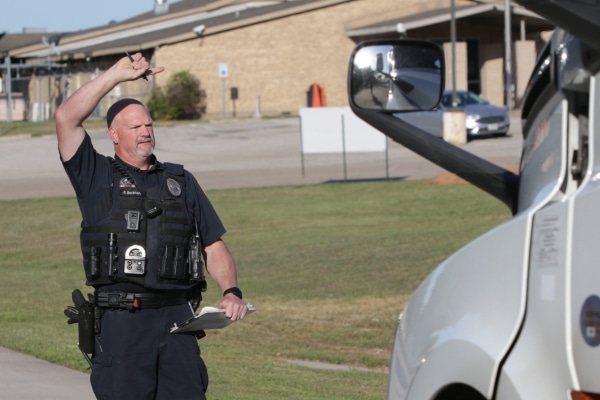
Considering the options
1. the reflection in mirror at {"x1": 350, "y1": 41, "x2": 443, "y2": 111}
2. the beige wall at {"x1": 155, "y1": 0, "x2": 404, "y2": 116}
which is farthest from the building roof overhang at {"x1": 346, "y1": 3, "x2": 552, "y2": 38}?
the reflection in mirror at {"x1": 350, "y1": 41, "x2": 443, "y2": 111}

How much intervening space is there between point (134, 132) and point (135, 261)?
0.54 m

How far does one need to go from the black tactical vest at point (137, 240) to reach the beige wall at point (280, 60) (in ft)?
142

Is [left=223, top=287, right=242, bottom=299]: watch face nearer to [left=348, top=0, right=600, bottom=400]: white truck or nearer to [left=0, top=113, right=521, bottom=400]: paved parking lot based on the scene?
[left=348, top=0, right=600, bottom=400]: white truck

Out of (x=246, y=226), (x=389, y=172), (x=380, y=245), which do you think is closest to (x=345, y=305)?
(x=380, y=245)

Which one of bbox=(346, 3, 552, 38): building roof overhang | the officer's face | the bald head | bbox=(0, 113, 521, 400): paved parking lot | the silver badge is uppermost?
bbox=(346, 3, 552, 38): building roof overhang

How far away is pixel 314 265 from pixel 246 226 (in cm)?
478

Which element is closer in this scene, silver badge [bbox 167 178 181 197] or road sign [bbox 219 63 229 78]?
silver badge [bbox 167 178 181 197]

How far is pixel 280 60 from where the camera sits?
49.0 m

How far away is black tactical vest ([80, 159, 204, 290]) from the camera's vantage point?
16.1ft

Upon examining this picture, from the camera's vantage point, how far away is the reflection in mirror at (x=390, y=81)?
416 centimetres

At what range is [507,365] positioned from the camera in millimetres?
2877

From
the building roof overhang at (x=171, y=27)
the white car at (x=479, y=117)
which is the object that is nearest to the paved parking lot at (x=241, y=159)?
the white car at (x=479, y=117)

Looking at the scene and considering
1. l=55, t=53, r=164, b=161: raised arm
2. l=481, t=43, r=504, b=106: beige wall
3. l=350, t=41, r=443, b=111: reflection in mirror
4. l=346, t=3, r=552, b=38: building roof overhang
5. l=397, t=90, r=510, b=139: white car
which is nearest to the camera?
l=350, t=41, r=443, b=111: reflection in mirror

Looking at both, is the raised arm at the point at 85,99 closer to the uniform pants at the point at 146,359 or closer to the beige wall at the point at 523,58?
the uniform pants at the point at 146,359
